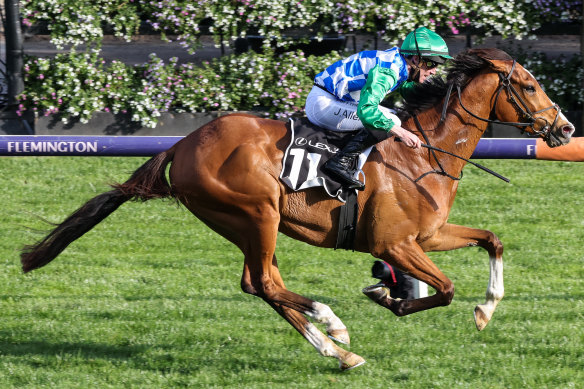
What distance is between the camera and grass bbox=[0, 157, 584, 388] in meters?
4.99

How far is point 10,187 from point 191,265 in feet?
8.98

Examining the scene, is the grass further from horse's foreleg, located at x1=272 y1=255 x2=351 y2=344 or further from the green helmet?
the green helmet

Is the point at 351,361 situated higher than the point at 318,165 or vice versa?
the point at 318,165

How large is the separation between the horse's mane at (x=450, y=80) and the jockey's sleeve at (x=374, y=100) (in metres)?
0.49

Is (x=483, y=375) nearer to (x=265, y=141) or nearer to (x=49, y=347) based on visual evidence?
(x=265, y=141)

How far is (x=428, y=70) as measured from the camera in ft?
16.9

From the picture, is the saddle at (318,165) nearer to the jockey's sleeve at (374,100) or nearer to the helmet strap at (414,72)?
the jockey's sleeve at (374,100)

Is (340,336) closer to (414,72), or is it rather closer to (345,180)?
(345,180)

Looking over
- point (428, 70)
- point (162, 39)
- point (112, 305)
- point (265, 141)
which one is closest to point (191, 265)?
point (112, 305)

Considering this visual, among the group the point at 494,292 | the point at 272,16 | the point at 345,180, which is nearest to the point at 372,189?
the point at 345,180

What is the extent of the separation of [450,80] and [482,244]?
963 mm

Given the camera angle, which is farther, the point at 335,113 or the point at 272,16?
the point at 272,16

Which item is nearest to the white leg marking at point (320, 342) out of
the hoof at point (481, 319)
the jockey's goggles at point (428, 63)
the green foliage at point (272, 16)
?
the hoof at point (481, 319)

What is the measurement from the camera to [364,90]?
4812 mm
